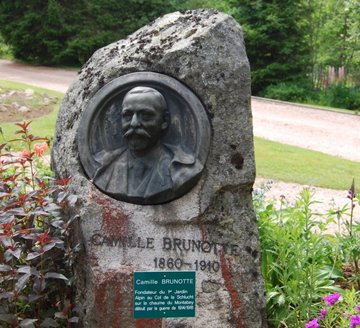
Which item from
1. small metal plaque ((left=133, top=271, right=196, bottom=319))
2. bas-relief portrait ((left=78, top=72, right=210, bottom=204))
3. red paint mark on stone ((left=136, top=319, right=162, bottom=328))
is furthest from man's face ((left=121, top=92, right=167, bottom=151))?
red paint mark on stone ((left=136, top=319, right=162, bottom=328))

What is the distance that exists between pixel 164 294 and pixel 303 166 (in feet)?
20.1

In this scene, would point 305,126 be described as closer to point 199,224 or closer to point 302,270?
point 302,270

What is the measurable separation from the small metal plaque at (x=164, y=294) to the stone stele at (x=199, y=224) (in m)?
0.03

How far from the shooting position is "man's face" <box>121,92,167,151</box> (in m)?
3.40

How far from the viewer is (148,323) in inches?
136

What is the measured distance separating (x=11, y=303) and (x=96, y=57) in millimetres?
1671

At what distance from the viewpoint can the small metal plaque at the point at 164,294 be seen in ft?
11.2

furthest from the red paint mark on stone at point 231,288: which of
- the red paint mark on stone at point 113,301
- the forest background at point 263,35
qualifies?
the forest background at point 263,35

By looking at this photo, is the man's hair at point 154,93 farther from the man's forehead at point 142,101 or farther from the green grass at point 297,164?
the green grass at point 297,164

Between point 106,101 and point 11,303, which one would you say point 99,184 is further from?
point 11,303

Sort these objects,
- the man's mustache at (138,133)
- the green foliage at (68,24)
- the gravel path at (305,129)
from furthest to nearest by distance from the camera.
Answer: the green foliage at (68,24) → the gravel path at (305,129) → the man's mustache at (138,133)

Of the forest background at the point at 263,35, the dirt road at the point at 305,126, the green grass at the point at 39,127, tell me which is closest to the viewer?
the green grass at the point at 39,127

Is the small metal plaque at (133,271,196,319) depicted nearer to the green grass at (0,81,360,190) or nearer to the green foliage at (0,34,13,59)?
the green grass at (0,81,360,190)

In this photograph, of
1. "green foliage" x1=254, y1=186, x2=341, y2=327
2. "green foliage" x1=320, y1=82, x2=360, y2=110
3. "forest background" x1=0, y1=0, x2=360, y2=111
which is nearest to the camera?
"green foliage" x1=254, y1=186, x2=341, y2=327
